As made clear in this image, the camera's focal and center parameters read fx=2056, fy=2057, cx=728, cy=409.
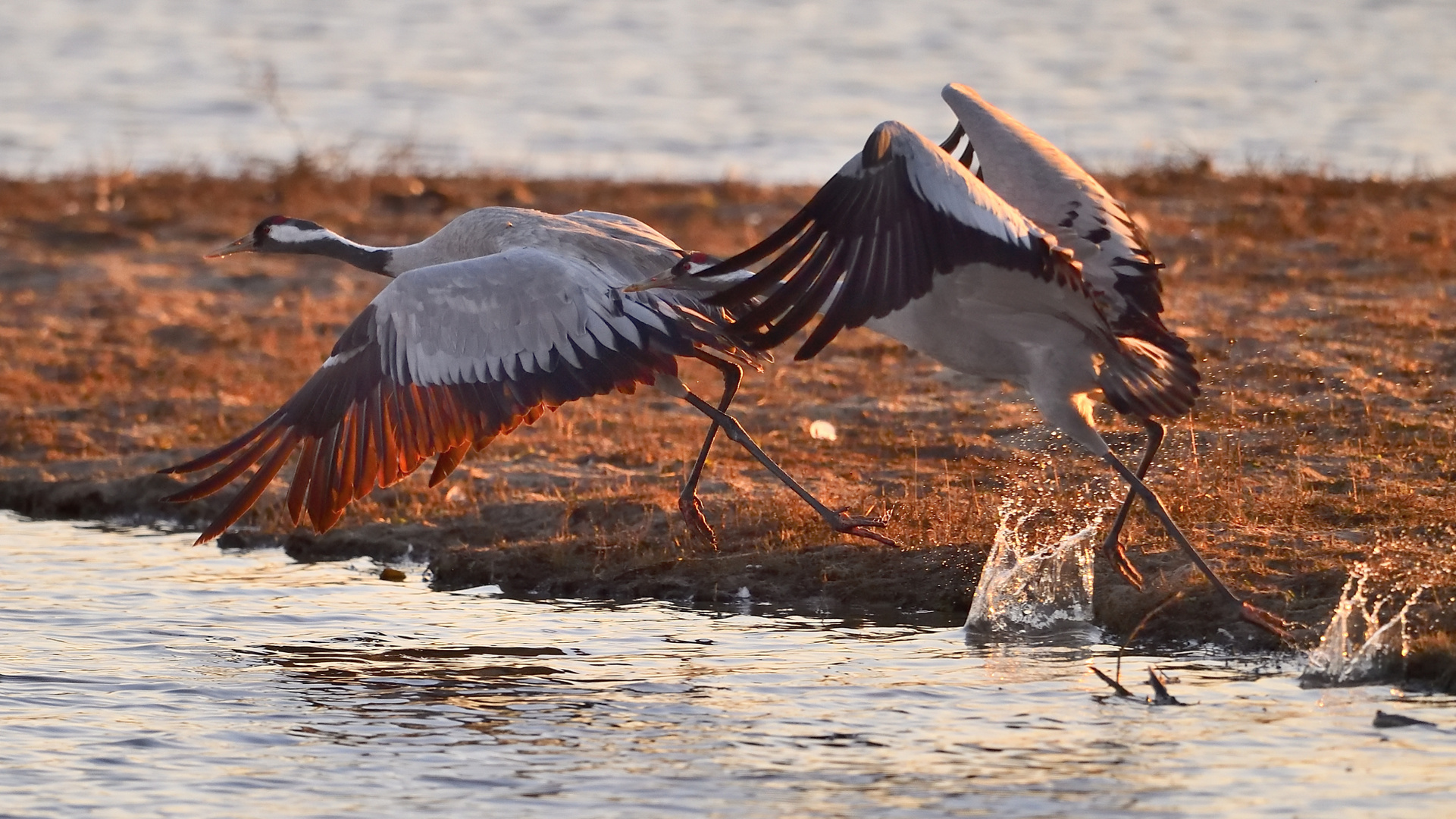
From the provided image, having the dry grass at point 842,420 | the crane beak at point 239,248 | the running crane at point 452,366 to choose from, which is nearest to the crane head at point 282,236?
the crane beak at point 239,248

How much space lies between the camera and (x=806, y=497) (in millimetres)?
7504

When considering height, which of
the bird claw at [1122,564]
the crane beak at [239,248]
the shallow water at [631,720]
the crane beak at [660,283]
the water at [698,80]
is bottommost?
the shallow water at [631,720]

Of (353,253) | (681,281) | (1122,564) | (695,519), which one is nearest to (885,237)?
(681,281)

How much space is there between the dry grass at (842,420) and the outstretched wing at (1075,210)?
3.11 ft

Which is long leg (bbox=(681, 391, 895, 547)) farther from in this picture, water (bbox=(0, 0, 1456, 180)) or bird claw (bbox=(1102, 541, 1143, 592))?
water (bbox=(0, 0, 1456, 180))

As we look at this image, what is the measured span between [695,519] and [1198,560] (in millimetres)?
1907

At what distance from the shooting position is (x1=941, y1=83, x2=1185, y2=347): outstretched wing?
6.95 metres

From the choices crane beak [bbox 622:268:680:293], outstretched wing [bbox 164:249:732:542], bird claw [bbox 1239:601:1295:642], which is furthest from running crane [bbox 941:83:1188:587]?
outstretched wing [bbox 164:249:732:542]

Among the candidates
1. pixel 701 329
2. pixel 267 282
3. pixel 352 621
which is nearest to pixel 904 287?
pixel 701 329

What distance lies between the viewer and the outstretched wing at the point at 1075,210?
6953 millimetres

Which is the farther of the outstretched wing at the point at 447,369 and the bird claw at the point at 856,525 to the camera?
A: the bird claw at the point at 856,525

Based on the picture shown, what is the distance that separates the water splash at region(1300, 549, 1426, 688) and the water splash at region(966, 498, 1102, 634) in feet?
3.19

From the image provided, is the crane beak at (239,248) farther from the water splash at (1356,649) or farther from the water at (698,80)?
the water at (698,80)

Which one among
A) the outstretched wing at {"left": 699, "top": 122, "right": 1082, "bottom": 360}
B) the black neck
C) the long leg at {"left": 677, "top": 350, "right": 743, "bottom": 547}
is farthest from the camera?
the black neck
